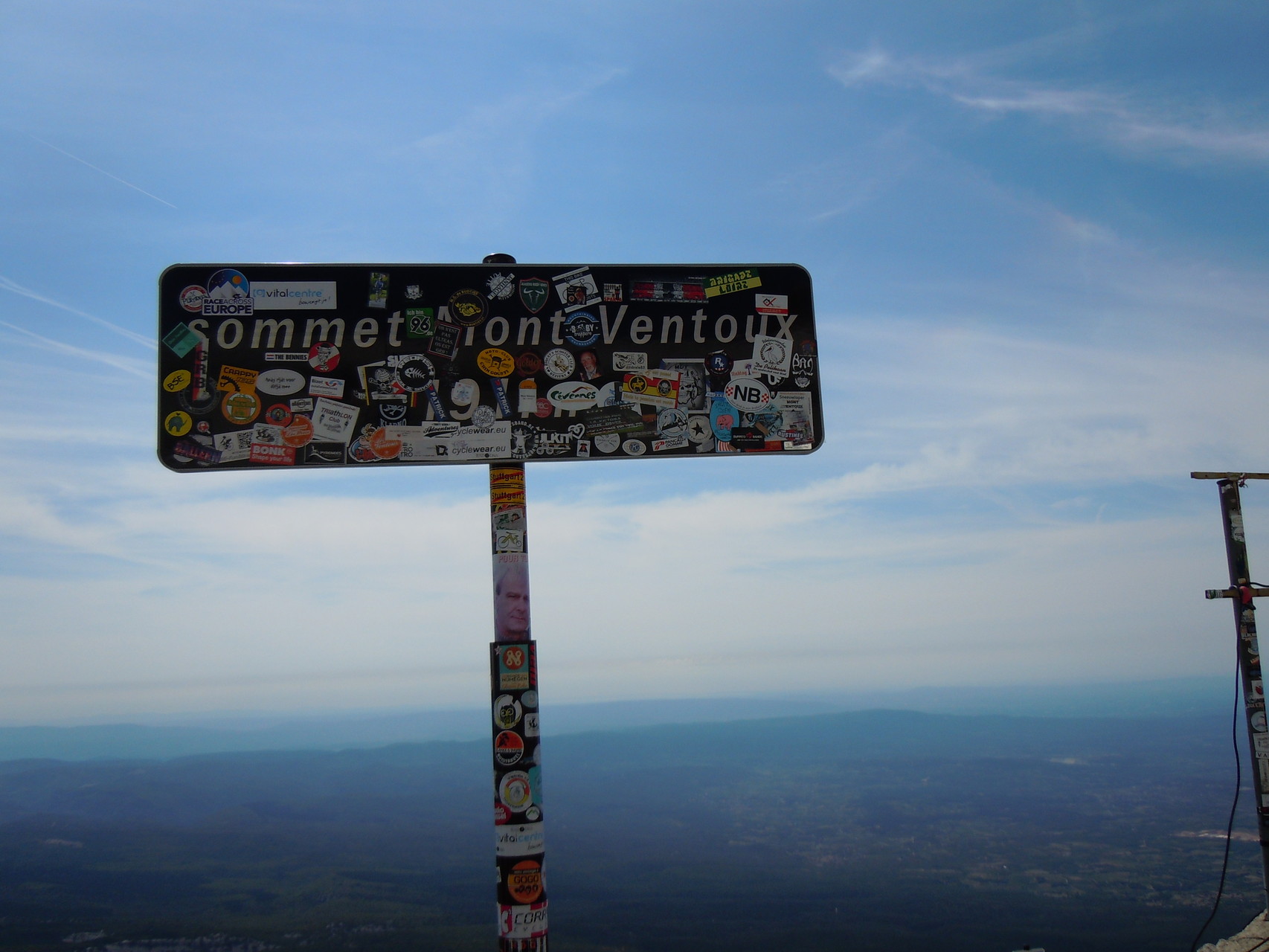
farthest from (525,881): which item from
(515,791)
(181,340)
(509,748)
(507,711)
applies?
(181,340)

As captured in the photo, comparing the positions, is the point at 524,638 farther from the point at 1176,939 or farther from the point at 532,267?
the point at 1176,939

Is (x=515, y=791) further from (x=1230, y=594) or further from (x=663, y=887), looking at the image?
(x=663, y=887)

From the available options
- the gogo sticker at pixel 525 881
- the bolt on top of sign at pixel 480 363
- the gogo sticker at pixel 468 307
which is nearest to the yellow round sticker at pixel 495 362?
the bolt on top of sign at pixel 480 363

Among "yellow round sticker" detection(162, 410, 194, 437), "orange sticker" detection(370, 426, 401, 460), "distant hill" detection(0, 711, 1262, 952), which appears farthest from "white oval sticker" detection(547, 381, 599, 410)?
"distant hill" detection(0, 711, 1262, 952)

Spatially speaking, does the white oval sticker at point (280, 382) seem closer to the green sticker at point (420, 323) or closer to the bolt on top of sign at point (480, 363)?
the bolt on top of sign at point (480, 363)

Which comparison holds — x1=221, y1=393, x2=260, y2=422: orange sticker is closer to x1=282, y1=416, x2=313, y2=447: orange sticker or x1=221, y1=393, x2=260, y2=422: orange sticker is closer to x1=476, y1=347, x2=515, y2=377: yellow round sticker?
x1=282, y1=416, x2=313, y2=447: orange sticker


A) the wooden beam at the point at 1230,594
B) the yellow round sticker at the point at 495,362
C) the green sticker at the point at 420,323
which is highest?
the green sticker at the point at 420,323

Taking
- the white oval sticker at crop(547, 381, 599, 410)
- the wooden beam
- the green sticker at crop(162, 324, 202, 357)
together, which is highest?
the green sticker at crop(162, 324, 202, 357)
